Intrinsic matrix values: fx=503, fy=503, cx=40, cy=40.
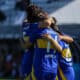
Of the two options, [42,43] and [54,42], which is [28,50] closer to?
[42,43]

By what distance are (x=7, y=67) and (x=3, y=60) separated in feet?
2.71

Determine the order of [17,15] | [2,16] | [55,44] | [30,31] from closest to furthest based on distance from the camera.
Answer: [55,44] → [30,31] → [17,15] → [2,16]

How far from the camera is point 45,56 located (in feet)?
17.7

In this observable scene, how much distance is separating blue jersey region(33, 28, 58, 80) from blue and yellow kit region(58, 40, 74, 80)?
0.35 ft

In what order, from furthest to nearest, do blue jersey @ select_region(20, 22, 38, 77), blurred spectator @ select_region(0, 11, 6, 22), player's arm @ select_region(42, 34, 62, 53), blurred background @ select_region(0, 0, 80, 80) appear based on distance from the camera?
blurred spectator @ select_region(0, 11, 6, 22) < blurred background @ select_region(0, 0, 80, 80) < blue jersey @ select_region(20, 22, 38, 77) < player's arm @ select_region(42, 34, 62, 53)

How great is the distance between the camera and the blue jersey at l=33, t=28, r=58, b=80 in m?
5.39

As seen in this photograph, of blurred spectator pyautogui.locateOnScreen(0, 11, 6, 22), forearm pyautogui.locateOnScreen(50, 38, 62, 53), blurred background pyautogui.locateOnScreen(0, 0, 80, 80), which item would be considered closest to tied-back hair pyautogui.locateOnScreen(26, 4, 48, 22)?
forearm pyautogui.locateOnScreen(50, 38, 62, 53)

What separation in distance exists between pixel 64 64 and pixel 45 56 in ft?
0.86

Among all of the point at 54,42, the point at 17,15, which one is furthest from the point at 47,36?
the point at 17,15

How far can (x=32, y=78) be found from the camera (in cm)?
557

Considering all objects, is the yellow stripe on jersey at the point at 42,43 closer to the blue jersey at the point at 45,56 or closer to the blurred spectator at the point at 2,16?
the blue jersey at the point at 45,56

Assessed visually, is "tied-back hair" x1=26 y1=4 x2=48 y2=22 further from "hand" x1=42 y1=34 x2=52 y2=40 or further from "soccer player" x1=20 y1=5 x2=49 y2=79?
"hand" x1=42 y1=34 x2=52 y2=40

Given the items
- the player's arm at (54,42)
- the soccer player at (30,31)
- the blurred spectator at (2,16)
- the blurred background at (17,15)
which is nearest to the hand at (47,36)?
the player's arm at (54,42)

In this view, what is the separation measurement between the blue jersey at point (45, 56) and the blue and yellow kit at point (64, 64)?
107 mm
